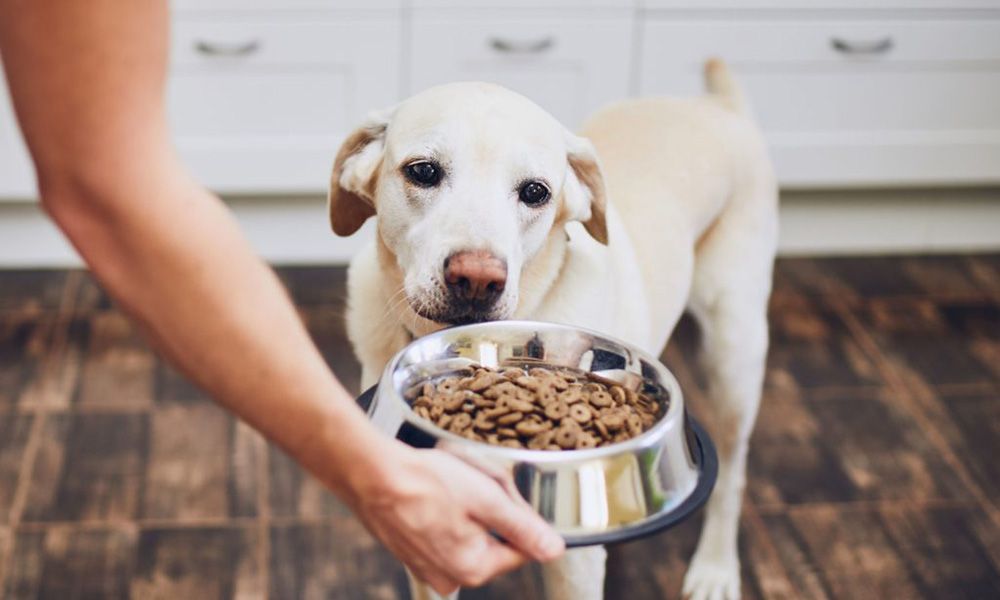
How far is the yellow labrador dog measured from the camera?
1.36 m

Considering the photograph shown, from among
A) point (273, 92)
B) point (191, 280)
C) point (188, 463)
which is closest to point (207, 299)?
point (191, 280)

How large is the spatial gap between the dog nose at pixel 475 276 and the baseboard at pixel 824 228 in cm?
174

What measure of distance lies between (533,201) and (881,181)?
1.97 metres

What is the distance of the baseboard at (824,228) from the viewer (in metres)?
3.01

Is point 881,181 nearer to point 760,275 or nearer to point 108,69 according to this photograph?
point 760,275

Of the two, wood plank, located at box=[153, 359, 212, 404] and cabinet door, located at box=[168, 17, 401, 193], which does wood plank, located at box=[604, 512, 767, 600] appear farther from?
cabinet door, located at box=[168, 17, 401, 193]

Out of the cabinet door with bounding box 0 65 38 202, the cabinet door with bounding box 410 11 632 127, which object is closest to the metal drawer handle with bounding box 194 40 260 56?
the cabinet door with bounding box 410 11 632 127

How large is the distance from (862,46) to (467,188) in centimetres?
192

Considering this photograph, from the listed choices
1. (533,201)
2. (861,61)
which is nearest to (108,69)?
(533,201)

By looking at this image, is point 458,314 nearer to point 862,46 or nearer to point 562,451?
point 562,451

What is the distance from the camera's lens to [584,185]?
152 cm

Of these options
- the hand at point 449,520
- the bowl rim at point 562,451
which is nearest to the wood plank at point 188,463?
the bowl rim at point 562,451

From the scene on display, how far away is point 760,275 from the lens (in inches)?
79.0

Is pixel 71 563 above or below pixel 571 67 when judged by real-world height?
below
